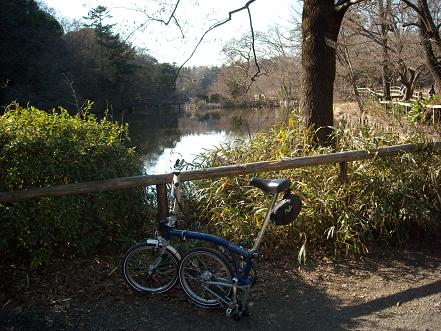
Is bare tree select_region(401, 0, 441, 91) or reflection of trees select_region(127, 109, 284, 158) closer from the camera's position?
bare tree select_region(401, 0, 441, 91)

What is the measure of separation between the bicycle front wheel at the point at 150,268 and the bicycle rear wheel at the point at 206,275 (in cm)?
11

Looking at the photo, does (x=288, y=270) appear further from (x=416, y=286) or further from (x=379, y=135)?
(x=379, y=135)

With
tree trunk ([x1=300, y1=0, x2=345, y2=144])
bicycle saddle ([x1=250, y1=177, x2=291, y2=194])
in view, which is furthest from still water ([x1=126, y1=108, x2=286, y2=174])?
bicycle saddle ([x1=250, y1=177, x2=291, y2=194])

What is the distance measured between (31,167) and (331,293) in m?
3.07

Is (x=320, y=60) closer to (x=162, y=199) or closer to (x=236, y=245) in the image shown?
(x=162, y=199)

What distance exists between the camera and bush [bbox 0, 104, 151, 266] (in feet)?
12.8

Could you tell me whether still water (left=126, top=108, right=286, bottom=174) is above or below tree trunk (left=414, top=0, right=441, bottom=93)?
below

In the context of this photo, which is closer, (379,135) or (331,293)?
(331,293)

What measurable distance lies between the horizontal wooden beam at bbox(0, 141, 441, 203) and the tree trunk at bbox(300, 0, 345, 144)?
3.79 ft

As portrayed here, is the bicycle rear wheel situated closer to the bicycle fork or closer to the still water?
the bicycle fork

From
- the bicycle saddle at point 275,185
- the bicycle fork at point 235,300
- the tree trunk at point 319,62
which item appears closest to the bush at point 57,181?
Answer: the bicycle fork at point 235,300

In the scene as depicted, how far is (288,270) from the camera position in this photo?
4406mm

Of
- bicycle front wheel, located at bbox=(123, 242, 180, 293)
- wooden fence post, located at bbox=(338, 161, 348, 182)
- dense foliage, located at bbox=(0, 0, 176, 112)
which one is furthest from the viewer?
dense foliage, located at bbox=(0, 0, 176, 112)

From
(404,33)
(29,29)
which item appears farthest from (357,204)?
(29,29)
